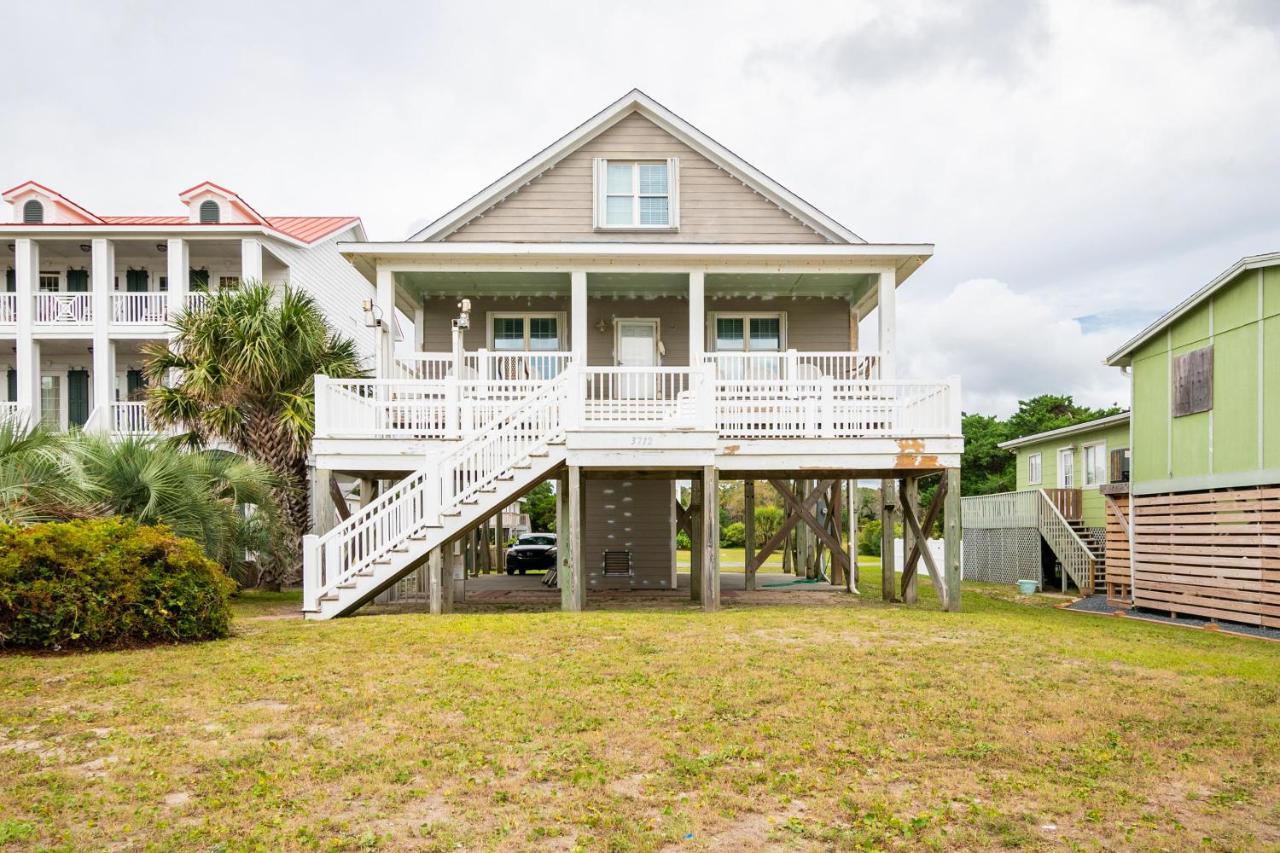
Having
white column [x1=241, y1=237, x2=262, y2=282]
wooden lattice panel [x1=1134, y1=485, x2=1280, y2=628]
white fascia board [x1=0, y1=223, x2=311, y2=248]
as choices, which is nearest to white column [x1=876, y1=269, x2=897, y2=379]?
wooden lattice panel [x1=1134, y1=485, x2=1280, y2=628]

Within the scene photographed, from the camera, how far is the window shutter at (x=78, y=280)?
90.6ft

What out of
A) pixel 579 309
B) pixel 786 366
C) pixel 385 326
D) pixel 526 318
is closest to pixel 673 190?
pixel 579 309

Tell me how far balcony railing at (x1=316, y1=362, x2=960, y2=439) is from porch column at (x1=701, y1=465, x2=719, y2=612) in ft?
2.61

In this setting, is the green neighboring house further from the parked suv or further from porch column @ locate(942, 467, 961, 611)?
the parked suv

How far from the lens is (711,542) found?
1333 centimetres

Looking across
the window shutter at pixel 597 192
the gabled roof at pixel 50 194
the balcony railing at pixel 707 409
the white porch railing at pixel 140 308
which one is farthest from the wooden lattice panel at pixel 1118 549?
the gabled roof at pixel 50 194

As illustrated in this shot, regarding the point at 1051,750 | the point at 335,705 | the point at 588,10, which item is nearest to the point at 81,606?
the point at 335,705

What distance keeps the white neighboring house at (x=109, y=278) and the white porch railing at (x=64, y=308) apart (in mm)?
28

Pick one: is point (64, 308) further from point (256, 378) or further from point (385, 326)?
point (385, 326)

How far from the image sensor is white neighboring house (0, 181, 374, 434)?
24.9m

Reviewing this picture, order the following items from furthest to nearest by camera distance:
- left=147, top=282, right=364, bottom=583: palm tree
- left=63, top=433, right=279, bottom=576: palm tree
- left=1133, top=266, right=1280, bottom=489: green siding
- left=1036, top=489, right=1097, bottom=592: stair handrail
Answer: left=1036, top=489, right=1097, bottom=592: stair handrail
left=147, top=282, right=364, bottom=583: palm tree
left=1133, top=266, right=1280, bottom=489: green siding
left=63, top=433, right=279, bottom=576: palm tree

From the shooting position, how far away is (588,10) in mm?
19922

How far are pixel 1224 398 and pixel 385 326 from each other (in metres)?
15.1

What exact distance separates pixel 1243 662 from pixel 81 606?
12.5 metres
